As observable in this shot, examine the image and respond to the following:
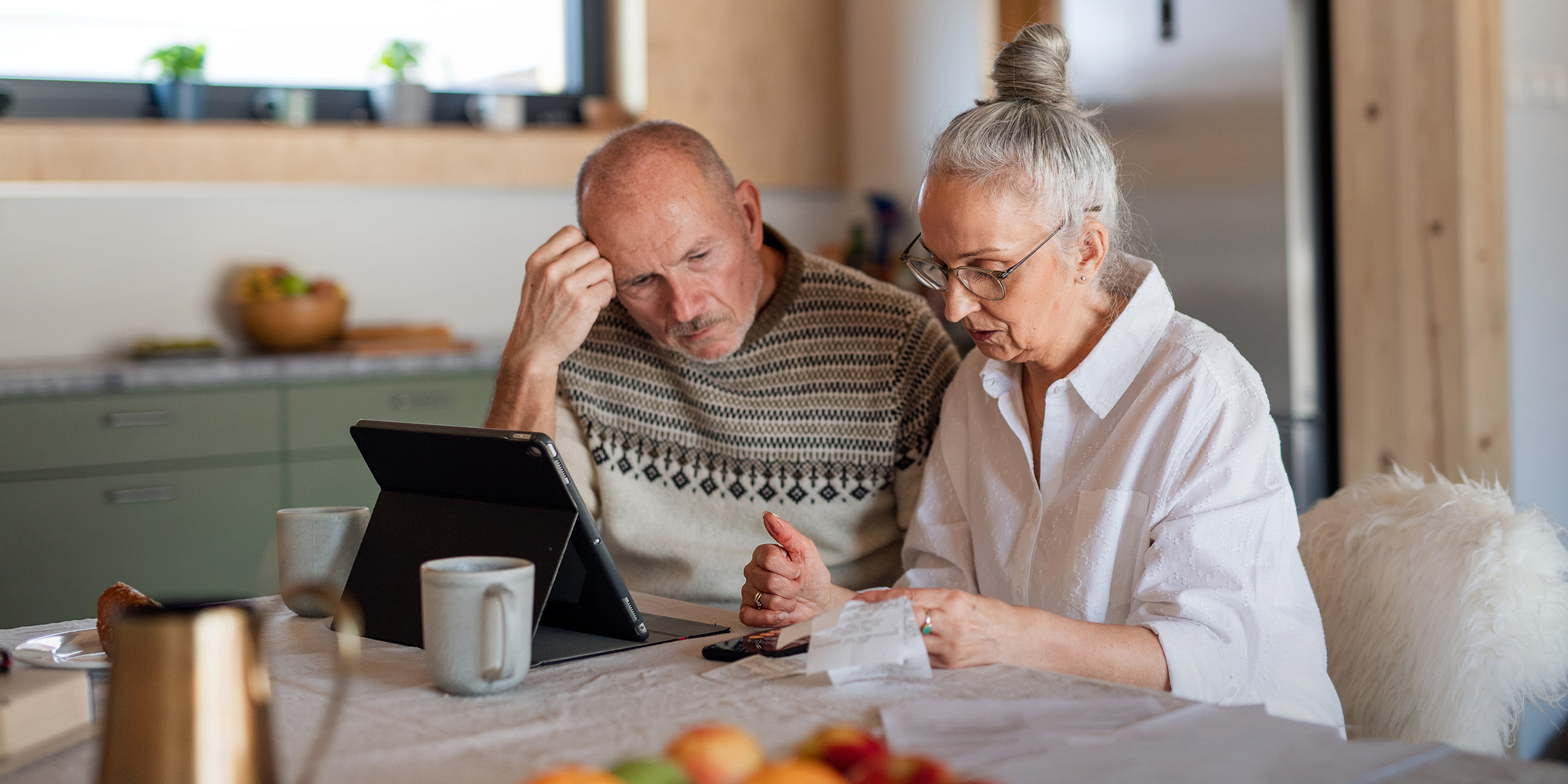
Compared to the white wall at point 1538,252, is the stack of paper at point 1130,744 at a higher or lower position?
lower

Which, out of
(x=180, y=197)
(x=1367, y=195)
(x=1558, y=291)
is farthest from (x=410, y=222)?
(x=1558, y=291)

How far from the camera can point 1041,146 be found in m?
1.42

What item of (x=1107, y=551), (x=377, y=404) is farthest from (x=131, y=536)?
(x=1107, y=551)

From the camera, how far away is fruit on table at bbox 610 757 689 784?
69cm

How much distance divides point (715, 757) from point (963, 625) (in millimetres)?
431

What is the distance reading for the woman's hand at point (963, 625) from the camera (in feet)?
3.59

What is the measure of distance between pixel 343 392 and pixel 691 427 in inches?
60.4

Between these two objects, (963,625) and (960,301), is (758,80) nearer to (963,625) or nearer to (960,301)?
(960,301)

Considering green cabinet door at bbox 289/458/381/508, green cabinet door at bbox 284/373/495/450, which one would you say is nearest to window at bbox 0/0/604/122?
green cabinet door at bbox 284/373/495/450

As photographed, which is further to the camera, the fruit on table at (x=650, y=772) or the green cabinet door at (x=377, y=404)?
the green cabinet door at (x=377, y=404)

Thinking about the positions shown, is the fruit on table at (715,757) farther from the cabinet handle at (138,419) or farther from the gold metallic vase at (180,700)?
the cabinet handle at (138,419)

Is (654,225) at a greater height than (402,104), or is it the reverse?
(402,104)

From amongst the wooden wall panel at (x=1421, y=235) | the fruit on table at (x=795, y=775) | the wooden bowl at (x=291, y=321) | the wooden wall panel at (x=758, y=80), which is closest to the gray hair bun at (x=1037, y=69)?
the fruit on table at (x=795, y=775)

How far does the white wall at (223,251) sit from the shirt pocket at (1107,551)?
2.72 metres
